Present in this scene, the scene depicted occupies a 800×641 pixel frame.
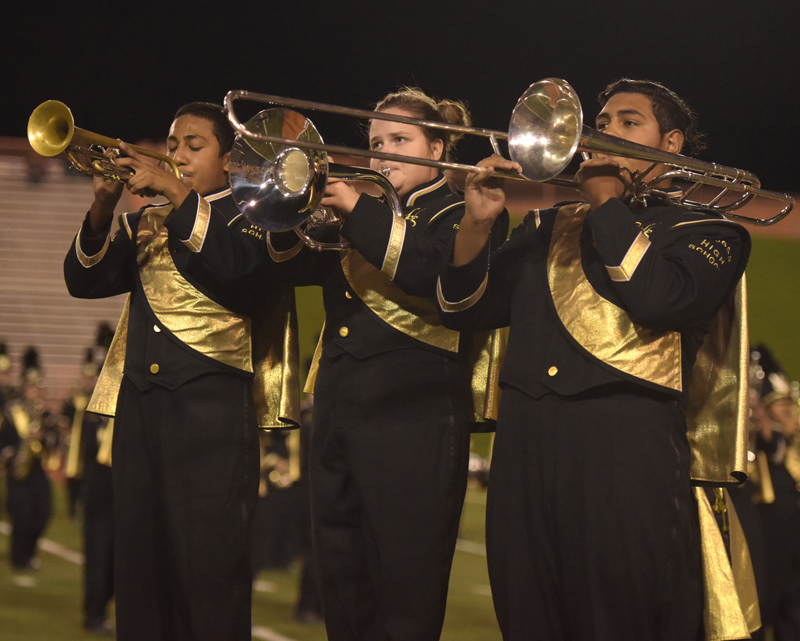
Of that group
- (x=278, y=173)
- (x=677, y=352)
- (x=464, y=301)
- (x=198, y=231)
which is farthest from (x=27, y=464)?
(x=677, y=352)

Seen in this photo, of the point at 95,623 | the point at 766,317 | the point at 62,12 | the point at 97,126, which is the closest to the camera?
the point at 95,623

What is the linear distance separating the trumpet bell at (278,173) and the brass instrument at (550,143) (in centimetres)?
6

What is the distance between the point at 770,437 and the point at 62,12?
8510 millimetres

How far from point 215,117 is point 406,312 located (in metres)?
0.93

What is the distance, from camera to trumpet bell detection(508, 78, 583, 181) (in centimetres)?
224

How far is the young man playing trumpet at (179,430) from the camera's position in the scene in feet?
8.67

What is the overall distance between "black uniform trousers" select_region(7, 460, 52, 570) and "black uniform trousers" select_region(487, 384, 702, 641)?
20.1ft

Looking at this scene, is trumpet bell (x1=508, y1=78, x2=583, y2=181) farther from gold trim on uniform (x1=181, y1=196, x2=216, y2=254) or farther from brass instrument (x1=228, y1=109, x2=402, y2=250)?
gold trim on uniform (x1=181, y1=196, x2=216, y2=254)

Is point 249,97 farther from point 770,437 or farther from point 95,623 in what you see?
point 770,437

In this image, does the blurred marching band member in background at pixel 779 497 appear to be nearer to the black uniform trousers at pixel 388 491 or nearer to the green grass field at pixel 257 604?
the green grass field at pixel 257 604

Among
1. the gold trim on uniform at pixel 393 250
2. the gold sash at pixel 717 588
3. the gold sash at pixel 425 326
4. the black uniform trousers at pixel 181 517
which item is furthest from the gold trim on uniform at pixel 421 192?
the gold sash at pixel 717 588

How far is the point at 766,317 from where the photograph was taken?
14.8 meters

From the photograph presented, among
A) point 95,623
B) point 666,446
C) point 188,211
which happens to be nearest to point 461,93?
point 95,623

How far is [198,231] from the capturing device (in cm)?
262
